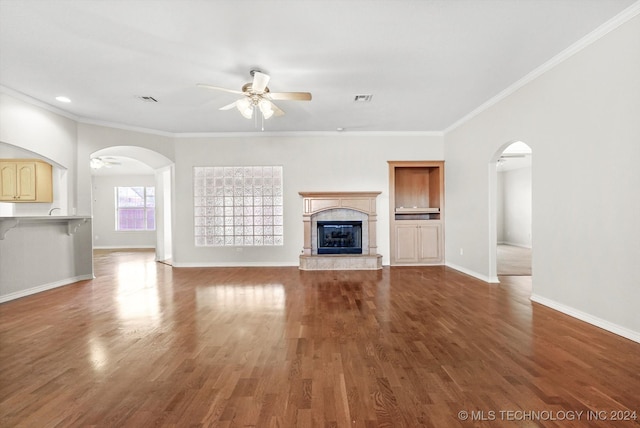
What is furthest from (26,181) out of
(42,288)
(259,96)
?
(259,96)

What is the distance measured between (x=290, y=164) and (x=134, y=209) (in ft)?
25.5

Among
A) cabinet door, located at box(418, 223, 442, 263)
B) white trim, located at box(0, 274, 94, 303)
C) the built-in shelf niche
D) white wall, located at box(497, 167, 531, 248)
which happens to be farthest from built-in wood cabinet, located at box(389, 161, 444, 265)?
white trim, located at box(0, 274, 94, 303)

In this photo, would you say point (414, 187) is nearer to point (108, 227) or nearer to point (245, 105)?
point (245, 105)

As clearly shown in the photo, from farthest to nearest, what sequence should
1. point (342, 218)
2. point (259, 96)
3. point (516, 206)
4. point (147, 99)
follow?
point (516, 206) < point (342, 218) < point (147, 99) < point (259, 96)

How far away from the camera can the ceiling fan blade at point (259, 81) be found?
325 cm

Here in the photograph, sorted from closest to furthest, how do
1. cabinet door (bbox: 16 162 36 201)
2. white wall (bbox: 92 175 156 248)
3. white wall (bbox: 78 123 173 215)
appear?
cabinet door (bbox: 16 162 36 201) < white wall (bbox: 78 123 173 215) < white wall (bbox: 92 175 156 248)

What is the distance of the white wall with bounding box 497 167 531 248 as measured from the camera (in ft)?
32.3

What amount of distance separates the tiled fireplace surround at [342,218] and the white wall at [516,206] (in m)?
6.35

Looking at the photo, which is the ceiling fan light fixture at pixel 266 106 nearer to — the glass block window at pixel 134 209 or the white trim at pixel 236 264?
the white trim at pixel 236 264

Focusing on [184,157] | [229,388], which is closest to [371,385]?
[229,388]

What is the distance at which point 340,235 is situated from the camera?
259 inches

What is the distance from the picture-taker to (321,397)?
6.02 ft

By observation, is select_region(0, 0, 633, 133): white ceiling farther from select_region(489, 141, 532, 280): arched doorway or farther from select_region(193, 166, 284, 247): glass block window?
select_region(489, 141, 532, 280): arched doorway

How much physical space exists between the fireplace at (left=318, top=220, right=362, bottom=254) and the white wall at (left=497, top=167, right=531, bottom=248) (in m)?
6.50
